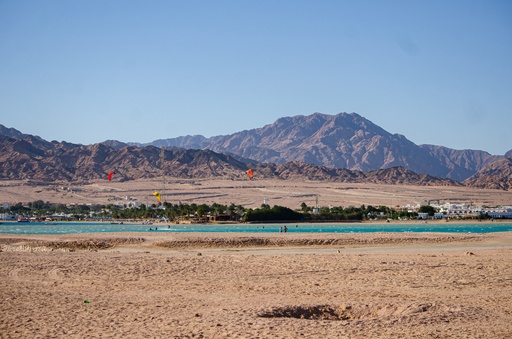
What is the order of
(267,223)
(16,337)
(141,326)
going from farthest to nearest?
1. (267,223)
2. (141,326)
3. (16,337)

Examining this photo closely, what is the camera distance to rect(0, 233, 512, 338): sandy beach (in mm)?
10852

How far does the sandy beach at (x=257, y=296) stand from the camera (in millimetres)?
10852

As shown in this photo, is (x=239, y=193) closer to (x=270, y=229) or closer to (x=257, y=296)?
(x=270, y=229)

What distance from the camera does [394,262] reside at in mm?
20234

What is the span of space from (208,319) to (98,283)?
5501mm

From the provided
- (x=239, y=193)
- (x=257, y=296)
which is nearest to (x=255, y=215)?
(x=239, y=193)

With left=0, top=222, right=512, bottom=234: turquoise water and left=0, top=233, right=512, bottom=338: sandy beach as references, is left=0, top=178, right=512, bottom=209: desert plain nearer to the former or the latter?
left=0, top=222, right=512, bottom=234: turquoise water

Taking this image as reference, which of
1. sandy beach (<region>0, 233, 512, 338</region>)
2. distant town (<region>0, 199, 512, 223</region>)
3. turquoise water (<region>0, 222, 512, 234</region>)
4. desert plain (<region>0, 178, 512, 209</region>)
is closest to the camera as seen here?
sandy beach (<region>0, 233, 512, 338</region>)

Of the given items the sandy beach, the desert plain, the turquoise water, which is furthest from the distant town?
the sandy beach

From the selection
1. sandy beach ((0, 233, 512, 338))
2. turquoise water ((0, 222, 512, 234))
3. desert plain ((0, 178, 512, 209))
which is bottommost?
turquoise water ((0, 222, 512, 234))

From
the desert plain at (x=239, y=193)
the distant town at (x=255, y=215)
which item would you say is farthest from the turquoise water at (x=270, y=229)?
the desert plain at (x=239, y=193)

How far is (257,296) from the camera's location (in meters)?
14.2

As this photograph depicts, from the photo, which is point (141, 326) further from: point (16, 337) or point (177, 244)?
point (177, 244)

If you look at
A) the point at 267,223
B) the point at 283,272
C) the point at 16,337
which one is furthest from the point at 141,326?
the point at 267,223
